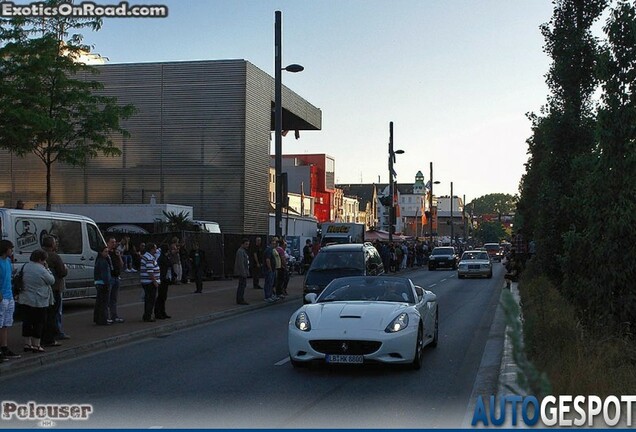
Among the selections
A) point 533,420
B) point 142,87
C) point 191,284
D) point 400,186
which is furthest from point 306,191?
point 400,186

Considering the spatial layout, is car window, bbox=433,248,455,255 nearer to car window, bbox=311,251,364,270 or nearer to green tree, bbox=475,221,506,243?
car window, bbox=311,251,364,270

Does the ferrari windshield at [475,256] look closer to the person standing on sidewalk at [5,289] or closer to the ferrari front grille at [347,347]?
the ferrari front grille at [347,347]

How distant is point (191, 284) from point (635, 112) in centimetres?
2206

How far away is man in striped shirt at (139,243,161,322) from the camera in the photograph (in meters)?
17.3

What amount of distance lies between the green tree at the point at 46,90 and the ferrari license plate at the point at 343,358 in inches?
699

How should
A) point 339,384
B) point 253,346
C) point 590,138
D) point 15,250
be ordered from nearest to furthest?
point 339,384, point 253,346, point 15,250, point 590,138

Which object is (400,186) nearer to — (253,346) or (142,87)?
(142,87)

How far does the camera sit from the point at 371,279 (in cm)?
1317

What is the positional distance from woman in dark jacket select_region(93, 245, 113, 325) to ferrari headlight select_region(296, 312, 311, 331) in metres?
6.34

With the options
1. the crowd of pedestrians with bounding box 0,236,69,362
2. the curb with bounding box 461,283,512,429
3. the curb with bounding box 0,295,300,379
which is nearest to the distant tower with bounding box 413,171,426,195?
the curb with bounding box 0,295,300,379

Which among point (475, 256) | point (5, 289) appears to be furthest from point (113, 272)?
point (475, 256)

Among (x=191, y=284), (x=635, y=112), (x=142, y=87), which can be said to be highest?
(x=142, y=87)

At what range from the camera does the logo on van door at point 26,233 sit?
60.3ft

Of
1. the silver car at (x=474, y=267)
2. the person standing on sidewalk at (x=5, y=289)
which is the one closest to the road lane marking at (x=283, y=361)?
the person standing on sidewalk at (x=5, y=289)
